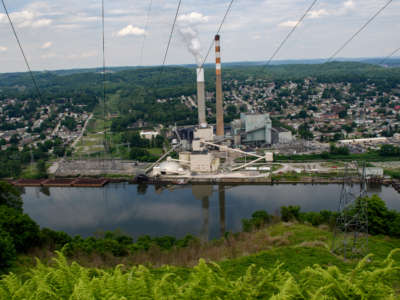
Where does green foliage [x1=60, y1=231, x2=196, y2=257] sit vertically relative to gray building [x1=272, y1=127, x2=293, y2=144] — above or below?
below

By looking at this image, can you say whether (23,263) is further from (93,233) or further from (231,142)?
(231,142)

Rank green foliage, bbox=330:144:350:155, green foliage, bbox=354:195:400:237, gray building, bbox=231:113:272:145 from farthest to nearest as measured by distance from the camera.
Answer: gray building, bbox=231:113:272:145, green foliage, bbox=330:144:350:155, green foliage, bbox=354:195:400:237

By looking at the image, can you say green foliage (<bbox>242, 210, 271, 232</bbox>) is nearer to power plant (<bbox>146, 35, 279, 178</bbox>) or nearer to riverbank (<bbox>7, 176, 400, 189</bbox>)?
riverbank (<bbox>7, 176, 400, 189</bbox>)

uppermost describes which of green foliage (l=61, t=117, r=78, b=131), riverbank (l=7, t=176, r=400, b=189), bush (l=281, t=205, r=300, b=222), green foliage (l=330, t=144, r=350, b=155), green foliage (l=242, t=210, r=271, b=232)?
green foliage (l=61, t=117, r=78, b=131)

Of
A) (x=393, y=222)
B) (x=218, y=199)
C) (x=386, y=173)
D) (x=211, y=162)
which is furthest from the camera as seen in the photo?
(x=211, y=162)

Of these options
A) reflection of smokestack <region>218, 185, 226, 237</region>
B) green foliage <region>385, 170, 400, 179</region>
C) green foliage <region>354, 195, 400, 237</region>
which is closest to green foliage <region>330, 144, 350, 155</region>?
green foliage <region>385, 170, 400, 179</region>

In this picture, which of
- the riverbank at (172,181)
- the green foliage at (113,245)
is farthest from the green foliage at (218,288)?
the riverbank at (172,181)

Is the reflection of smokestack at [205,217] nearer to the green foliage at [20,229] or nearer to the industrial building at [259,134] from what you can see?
the green foliage at [20,229]

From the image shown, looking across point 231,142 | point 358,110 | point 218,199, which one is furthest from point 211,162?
point 358,110

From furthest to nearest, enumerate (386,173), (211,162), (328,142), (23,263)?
(328,142), (211,162), (386,173), (23,263)
